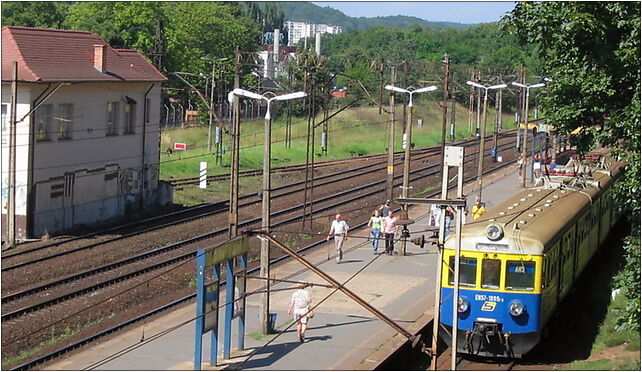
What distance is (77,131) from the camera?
3619cm

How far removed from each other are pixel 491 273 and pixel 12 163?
60.4 feet

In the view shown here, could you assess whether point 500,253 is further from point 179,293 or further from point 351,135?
point 351,135

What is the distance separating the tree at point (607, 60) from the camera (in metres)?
18.1

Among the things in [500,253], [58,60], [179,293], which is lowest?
[179,293]

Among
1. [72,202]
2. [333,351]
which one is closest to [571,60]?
[333,351]

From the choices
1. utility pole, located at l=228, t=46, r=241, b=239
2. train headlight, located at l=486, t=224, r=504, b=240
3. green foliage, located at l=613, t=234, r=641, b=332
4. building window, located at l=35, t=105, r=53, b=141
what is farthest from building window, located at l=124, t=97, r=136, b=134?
green foliage, located at l=613, t=234, r=641, b=332

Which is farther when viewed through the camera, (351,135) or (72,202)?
(351,135)

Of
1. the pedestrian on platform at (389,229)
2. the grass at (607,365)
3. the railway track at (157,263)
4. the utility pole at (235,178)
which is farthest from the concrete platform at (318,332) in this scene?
the grass at (607,365)

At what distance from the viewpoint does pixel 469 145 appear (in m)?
67.6

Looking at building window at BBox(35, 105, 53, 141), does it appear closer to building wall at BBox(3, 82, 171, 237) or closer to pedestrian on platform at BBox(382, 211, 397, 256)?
building wall at BBox(3, 82, 171, 237)

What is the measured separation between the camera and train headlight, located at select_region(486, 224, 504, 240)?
19047mm

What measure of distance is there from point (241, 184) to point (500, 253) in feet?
91.7

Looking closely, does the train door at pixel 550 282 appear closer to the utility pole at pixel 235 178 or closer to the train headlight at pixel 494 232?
the train headlight at pixel 494 232

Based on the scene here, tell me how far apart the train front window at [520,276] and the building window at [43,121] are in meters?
19.6
